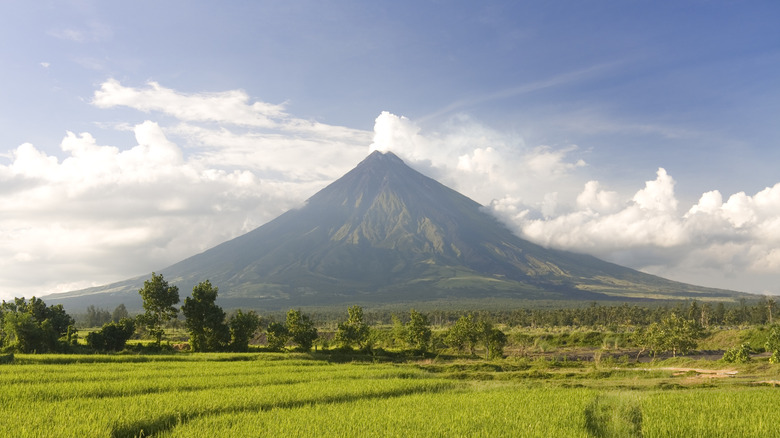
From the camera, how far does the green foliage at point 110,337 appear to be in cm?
5212

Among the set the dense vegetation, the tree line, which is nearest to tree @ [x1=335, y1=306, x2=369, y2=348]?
the tree line

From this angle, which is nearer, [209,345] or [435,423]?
[435,423]

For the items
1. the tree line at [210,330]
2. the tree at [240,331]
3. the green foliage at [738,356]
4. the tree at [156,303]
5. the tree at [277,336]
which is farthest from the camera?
the tree at [277,336]

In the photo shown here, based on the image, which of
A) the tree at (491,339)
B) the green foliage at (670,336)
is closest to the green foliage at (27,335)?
the tree at (491,339)

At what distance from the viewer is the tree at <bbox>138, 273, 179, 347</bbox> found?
56.3 meters

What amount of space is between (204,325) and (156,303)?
6744 mm

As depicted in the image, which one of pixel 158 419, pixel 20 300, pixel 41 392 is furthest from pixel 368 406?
pixel 20 300

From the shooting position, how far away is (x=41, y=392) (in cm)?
1962

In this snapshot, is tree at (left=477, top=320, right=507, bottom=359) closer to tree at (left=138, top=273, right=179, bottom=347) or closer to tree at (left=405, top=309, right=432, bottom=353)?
tree at (left=405, top=309, right=432, bottom=353)

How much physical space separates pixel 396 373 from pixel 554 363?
108 feet

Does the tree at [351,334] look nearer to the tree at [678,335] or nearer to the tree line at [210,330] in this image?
the tree line at [210,330]

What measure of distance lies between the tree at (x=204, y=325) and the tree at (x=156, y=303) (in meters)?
2.31

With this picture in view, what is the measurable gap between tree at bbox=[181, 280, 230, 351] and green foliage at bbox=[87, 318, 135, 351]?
6.97 meters

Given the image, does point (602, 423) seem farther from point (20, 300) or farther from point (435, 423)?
point (20, 300)
